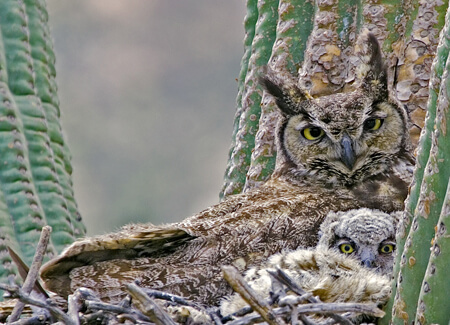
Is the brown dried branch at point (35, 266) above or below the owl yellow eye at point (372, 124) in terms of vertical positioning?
below

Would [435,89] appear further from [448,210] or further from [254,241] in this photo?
[254,241]

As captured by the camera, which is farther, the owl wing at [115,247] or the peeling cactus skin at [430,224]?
the owl wing at [115,247]

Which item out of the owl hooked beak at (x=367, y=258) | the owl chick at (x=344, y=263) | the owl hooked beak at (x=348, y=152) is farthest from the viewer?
the owl hooked beak at (x=348, y=152)

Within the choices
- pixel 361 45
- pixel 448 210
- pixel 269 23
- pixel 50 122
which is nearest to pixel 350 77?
pixel 361 45

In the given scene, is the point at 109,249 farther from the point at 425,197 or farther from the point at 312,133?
the point at 312,133

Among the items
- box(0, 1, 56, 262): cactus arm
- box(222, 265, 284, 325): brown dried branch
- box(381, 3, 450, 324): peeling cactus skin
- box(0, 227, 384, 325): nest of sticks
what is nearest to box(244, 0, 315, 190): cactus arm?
box(0, 1, 56, 262): cactus arm

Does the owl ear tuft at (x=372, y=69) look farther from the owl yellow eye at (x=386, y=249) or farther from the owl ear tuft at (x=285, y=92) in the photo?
the owl yellow eye at (x=386, y=249)

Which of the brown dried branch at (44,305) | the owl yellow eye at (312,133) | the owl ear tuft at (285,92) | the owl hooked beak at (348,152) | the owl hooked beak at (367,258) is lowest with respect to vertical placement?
the owl hooked beak at (367,258)

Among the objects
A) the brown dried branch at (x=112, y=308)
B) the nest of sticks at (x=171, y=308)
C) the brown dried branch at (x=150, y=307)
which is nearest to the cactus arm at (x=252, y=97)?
the nest of sticks at (x=171, y=308)

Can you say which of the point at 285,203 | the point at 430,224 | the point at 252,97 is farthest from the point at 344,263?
the point at 252,97
